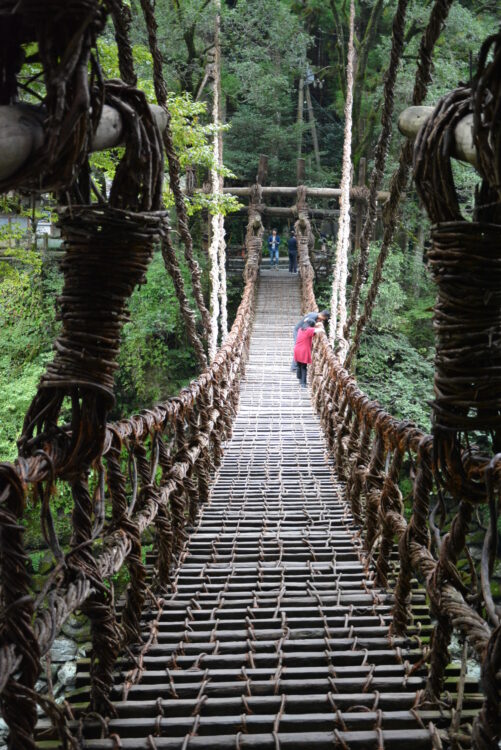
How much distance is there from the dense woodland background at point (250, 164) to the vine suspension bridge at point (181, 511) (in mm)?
5456

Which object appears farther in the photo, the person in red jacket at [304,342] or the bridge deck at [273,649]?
the person in red jacket at [304,342]

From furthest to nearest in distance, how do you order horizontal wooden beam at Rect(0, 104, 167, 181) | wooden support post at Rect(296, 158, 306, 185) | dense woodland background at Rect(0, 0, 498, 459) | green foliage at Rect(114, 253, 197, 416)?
1. wooden support post at Rect(296, 158, 306, 185)
2. green foliage at Rect(114, 253, 197, 416)
3. dense woodland background at Rect(0, 0, 498, 459)
4. horizontal wooden beam at Rect(0, 104, 167, 181)

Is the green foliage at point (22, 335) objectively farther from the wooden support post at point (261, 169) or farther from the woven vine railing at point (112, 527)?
the woven vine railing at point (112, 527)

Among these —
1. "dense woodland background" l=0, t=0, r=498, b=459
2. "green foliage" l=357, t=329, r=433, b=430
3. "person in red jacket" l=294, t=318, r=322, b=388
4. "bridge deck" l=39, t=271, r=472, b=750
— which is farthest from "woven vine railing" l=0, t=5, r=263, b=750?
"green foliage" l=357, t=329, r=433, b=430

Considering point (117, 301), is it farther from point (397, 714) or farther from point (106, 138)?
point (397, 714)

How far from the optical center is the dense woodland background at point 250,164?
8.35 m

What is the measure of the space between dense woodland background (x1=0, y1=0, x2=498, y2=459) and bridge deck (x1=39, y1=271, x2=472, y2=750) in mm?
4754

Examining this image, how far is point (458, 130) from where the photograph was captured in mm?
1274

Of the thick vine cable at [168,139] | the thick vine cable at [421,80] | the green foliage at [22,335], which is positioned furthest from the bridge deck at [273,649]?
the green foliage at [22,335]

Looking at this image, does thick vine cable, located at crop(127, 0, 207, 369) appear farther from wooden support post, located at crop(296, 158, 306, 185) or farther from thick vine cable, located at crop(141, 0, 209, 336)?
wooden support post, located at crop(296, 158, 306, 185)

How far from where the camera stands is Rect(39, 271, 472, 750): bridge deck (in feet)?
5.19

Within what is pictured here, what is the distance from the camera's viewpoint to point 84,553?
1514 millimetres

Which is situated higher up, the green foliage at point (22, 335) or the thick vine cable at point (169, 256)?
the thick vine cable at point (169, 256)

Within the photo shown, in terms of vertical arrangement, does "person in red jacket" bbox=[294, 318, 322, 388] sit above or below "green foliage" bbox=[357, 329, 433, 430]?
above
